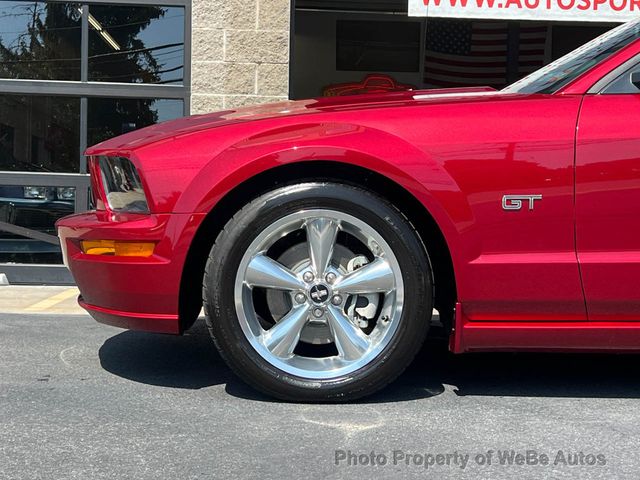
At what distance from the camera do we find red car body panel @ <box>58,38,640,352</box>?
293cm

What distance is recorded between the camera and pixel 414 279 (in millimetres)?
2998

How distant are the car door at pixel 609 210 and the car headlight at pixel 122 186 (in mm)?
1635

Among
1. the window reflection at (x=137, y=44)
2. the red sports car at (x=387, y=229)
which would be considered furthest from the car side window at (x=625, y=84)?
the window reflection at (x=137, y=44)

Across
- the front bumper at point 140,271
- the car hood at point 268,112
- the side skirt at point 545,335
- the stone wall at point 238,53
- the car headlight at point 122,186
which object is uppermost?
the stone wall at point 238,53

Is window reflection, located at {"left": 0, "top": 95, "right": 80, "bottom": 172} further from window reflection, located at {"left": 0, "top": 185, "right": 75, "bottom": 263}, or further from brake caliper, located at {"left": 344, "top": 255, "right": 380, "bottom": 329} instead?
brake caliper, located at {"left": 344, "top": 255, "right": 380, "bottom": 329}

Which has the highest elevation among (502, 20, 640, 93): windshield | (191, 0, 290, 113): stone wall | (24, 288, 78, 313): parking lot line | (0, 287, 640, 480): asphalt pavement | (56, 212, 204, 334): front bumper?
(191, 0, 290, 113): stone wall

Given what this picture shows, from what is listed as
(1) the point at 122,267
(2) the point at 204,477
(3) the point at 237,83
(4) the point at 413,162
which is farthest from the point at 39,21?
(2) the point at 204,477

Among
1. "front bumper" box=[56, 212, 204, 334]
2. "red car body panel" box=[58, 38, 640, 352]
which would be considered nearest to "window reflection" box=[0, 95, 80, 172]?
"front bumper" box=[56, 212, 204, 334]

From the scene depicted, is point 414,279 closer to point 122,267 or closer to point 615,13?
point 122,267

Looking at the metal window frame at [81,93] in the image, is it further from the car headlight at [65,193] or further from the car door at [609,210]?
the car door at [609,210]

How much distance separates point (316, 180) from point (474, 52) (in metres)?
7.49

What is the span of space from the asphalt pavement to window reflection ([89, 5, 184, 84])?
3379mm

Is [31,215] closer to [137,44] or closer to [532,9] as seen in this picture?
[137,44]

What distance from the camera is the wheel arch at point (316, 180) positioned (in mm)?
3086
